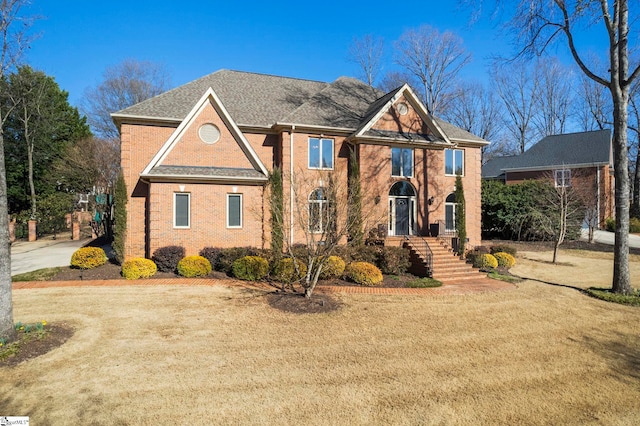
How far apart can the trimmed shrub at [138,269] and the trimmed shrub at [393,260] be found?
31.8ft

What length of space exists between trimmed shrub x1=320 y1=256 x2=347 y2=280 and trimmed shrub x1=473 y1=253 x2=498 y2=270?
769 cm

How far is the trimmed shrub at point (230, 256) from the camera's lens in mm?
13914

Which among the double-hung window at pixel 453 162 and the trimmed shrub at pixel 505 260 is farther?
the double-hung window at pixel 453 162

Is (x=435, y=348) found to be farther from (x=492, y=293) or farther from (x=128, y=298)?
(x=128, y=298)

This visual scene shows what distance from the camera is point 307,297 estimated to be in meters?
10.2

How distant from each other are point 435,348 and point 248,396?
4.09 metres

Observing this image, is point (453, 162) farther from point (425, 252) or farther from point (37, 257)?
point (37, 257)

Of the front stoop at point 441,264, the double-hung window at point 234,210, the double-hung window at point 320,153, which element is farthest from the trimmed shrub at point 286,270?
the double-hung window at point 320,153

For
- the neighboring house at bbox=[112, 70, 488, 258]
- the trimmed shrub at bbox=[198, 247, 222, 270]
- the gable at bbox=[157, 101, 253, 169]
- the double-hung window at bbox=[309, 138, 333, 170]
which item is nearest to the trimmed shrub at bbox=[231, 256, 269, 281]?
the trimmed shrub at bbox=[198, 247, 222, 270]

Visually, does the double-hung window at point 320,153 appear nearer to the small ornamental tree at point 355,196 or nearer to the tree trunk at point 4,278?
the small ornamental tree at point 355,196

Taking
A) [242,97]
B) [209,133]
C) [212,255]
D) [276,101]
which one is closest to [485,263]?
[212,255]

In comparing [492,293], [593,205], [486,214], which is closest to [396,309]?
[492,293]

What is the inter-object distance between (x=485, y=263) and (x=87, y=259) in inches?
726

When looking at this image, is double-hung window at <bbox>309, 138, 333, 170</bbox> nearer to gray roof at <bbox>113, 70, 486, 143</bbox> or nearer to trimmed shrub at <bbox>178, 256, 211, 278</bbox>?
gray roof at <bbox>113, 70, 486, 143</bbox>
